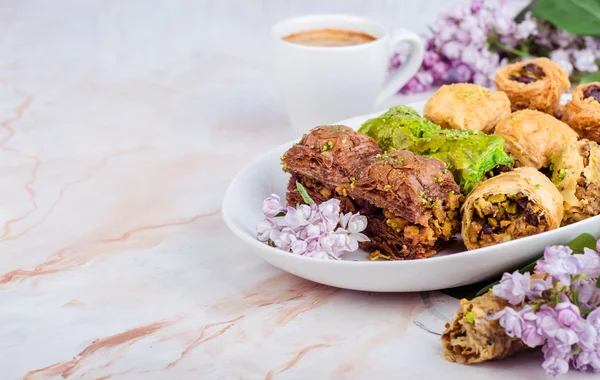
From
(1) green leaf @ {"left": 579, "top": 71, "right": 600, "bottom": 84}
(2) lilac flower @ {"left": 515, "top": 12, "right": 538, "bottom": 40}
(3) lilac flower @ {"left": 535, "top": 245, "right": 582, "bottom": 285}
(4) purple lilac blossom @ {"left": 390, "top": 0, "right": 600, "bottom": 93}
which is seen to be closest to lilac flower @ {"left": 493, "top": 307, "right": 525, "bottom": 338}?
(3) lilac flower @ {"left": 535, "top": 245, "right": 582, "bottom": 285}

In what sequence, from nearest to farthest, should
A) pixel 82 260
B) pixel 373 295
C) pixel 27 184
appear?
pixel 373 295 < pixel 82 260 < pixel 27 184

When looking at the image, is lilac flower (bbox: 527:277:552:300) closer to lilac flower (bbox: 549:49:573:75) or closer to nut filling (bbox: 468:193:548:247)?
nut filling (bbox: 468:193:548:247)

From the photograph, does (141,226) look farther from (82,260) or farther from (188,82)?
(188,82)

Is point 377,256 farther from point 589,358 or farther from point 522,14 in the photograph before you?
point 522,14

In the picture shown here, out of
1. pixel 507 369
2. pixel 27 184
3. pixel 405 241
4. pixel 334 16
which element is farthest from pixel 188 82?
pixel 507 369

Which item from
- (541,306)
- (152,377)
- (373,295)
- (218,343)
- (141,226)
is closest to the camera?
(541,306)

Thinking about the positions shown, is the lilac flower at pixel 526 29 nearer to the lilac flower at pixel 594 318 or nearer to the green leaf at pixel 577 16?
the green leaf at pixel 577 16

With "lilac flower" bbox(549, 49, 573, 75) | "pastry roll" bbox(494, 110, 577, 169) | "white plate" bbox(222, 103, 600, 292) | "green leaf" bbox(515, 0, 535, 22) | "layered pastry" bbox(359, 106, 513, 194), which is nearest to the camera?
"white plate" bbox(222, 103, 600, 292)
